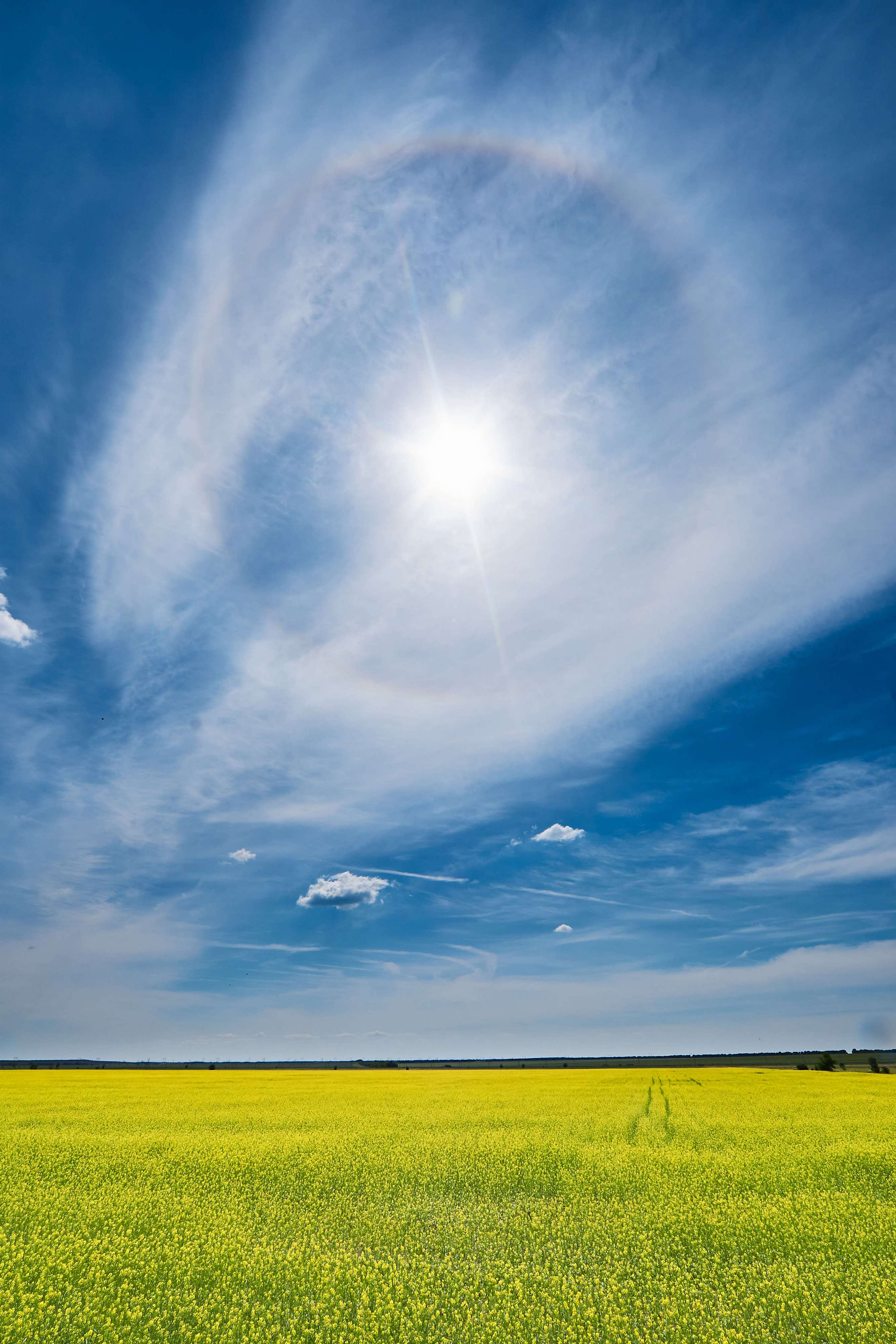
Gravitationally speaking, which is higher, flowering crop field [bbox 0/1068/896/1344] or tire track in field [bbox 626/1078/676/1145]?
flowering crop field [bbox 0/1068/896/1344]

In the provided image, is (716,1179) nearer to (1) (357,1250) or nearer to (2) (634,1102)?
(1) (357,1250)

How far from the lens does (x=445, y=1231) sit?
49.9ft

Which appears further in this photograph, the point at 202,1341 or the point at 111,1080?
the point at 111,1080

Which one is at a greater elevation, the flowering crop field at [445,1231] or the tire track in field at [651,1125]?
the flowering crop field at [445,1231]

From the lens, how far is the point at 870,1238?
15016 mm

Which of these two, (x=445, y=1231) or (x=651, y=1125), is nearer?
(x=445, y=1231)

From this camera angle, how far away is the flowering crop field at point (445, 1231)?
11.2 metres

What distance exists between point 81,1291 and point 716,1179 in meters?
17.0

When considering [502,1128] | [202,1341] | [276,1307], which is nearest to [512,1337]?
[276,1307]

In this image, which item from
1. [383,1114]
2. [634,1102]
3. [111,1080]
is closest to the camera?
[383,1114]

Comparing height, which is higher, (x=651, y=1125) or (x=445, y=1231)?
(x=445, y=1231)

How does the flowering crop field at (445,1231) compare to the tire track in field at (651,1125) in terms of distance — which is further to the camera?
the tire track in field at (651,1125)

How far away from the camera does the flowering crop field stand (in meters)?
11.2

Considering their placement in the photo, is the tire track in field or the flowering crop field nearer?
the flowering crop field
